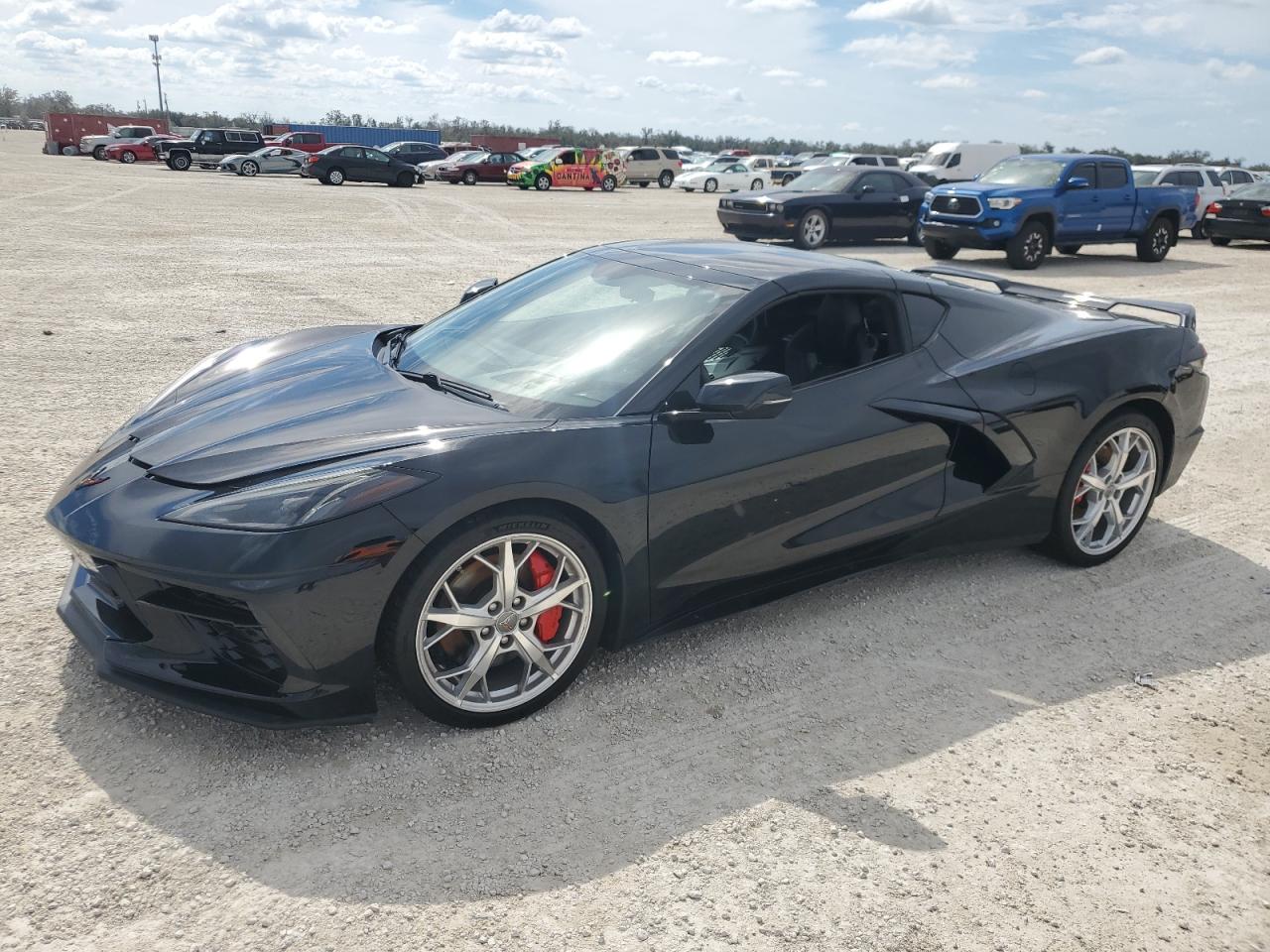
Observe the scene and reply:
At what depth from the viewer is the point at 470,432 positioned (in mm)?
3123

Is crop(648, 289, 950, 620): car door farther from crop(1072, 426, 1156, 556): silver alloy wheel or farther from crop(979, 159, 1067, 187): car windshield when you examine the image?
crop(979, 159, 1067, 187): car windshield

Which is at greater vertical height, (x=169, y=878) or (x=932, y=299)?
(x=932, y=299)

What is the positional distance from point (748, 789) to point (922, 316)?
2149 millimetres

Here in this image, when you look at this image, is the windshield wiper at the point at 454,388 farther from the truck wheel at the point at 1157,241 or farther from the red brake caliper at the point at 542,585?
the truck wheel at the point at 1157,241

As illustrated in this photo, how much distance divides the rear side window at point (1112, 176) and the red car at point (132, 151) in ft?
124

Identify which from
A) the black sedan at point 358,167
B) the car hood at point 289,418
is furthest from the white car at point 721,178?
the car hood at point 289,418

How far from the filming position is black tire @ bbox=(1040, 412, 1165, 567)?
14.7 feet

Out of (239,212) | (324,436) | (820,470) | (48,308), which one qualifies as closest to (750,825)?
(820,470)

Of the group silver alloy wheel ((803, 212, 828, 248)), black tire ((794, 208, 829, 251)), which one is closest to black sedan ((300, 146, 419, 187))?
black tire ((794, 208, 829, 251))

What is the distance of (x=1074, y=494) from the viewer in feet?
14.8

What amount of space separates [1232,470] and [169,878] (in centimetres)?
616

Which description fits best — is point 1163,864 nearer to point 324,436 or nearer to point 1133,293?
point 324,436

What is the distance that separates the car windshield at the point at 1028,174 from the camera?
16.2 metres

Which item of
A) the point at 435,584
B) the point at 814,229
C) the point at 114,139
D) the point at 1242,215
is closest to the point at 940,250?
the point at 814,229
